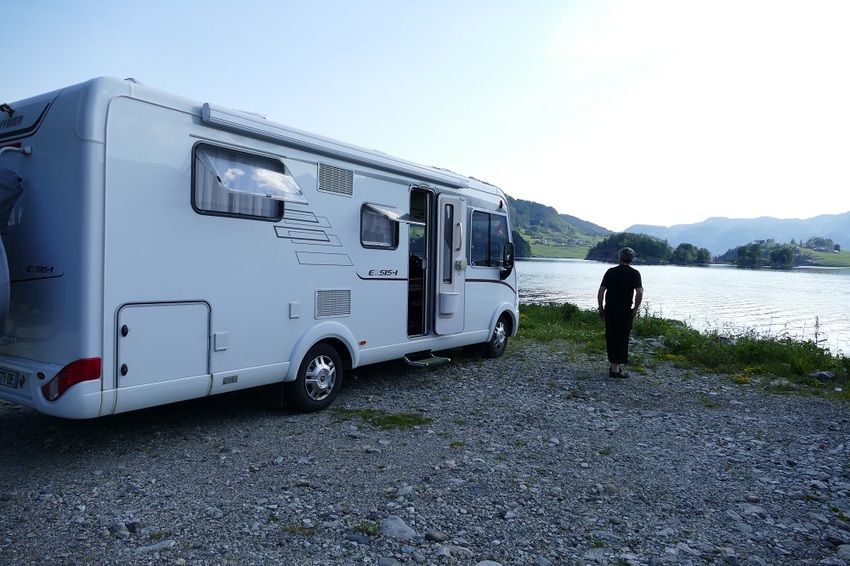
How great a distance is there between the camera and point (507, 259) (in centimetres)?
963

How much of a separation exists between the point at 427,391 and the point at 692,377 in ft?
14.7

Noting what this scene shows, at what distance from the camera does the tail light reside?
4191 millimetres

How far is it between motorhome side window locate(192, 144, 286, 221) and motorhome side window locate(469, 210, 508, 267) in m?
3.81

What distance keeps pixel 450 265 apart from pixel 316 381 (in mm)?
2889

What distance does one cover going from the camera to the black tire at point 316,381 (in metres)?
6.02

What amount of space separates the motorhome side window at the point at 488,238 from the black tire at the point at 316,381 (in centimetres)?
316

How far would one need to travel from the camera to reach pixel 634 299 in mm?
8750

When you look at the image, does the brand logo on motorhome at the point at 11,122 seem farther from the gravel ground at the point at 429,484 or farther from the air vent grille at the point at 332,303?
the air vent grille at the point at 332,303

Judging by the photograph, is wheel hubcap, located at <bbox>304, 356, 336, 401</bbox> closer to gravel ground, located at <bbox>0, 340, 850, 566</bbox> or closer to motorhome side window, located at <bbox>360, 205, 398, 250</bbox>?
gravel ground, located at <bbox>0, 340, 850, 566</bbox>

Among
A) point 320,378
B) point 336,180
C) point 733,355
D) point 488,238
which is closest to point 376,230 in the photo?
Answer: point 336,180

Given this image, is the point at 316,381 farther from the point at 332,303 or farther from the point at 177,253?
the point at 177,253

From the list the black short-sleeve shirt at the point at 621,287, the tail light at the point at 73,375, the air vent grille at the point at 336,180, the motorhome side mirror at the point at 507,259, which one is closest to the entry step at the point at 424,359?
the motorhome side mirror at the point at 507,259

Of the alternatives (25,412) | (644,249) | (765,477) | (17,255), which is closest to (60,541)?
(17,255)

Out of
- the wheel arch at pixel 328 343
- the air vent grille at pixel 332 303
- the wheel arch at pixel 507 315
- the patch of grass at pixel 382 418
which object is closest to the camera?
the wheel arch at pixel 328 343
